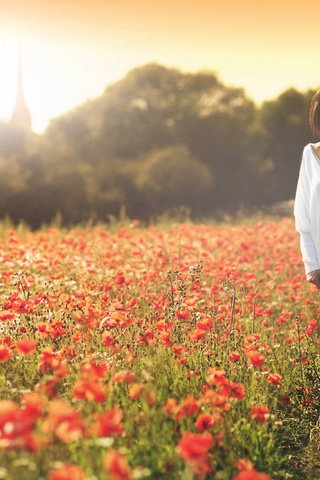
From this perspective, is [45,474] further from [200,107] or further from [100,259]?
[200,107]

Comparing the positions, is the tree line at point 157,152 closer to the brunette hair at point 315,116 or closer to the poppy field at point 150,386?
the poppy field at point 150,386

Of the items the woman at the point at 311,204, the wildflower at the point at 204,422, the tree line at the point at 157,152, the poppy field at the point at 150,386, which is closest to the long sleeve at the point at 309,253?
the woman at the point at 311,204

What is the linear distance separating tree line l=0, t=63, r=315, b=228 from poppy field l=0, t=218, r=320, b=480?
11378mm

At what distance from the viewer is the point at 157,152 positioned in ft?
89.7

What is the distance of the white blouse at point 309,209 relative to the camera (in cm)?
448

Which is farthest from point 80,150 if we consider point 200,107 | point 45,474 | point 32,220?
point 45,474

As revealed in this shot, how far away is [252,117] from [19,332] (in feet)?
103

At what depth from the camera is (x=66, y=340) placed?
5.39 m

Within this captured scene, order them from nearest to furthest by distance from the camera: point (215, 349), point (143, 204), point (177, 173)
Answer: point (215, 349), point (143, 204), point (177, 173)

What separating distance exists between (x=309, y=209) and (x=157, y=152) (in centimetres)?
2303

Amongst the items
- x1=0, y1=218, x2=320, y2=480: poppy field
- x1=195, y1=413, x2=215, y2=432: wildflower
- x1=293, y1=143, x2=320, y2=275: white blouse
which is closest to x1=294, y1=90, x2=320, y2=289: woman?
x1=293, y1=143, x2=320, y2=275: white blouse

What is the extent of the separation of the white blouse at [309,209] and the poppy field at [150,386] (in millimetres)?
707

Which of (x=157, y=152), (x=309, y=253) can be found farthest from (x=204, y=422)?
(x=157, y=152)

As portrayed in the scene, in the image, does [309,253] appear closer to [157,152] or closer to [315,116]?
[315,116]
